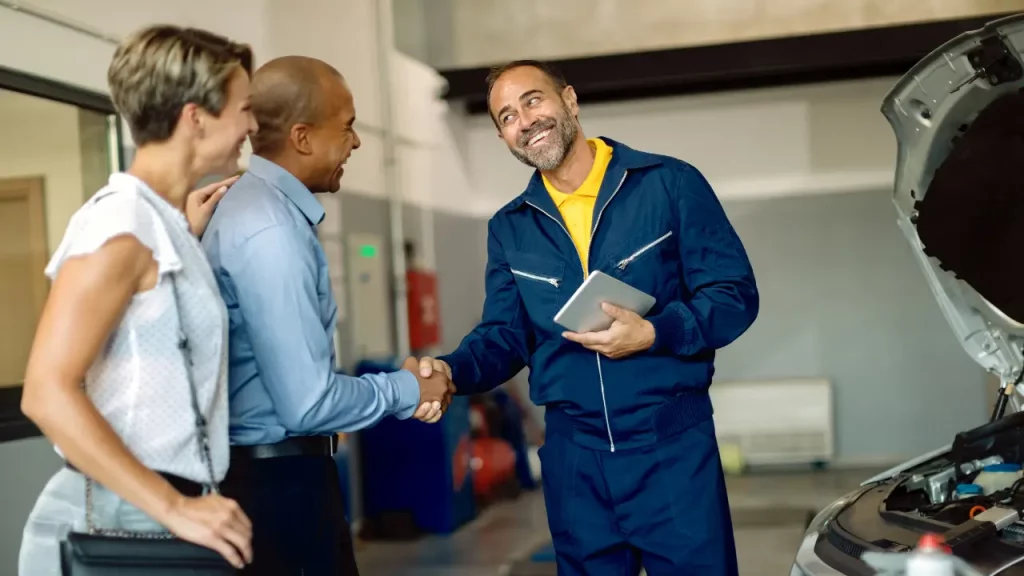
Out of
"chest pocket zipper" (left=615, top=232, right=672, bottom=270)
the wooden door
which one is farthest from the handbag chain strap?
the wooden door

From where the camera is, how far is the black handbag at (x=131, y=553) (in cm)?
154

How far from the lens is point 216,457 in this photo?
5.39 feet

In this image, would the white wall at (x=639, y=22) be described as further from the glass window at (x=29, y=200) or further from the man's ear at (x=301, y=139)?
the man's ear at (x=301, y=139)

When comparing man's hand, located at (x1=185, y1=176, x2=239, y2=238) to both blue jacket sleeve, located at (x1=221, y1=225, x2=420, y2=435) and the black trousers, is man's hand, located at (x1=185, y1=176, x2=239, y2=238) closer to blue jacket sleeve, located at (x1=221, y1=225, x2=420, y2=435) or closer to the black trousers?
blue jacket sleeve, located at (x1=221, y1=225, x2=420, y2=435)

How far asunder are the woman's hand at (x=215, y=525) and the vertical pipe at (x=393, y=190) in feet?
17.3

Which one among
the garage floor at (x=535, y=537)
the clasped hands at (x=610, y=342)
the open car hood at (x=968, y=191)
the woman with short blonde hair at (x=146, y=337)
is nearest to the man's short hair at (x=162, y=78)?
the woman with short blonde hair at (x=146, y=337)

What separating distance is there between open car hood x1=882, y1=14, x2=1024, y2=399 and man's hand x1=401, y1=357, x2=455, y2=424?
1.14m

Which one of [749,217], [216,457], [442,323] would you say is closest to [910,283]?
[749,217]

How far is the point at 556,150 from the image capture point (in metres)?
2.53

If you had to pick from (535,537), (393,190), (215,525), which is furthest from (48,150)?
(535,537)

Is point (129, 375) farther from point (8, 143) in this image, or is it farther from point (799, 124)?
point (799, 124)

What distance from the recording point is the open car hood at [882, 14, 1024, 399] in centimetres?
217

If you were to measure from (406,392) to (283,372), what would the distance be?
0.32 metres

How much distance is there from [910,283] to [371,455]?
429cm
